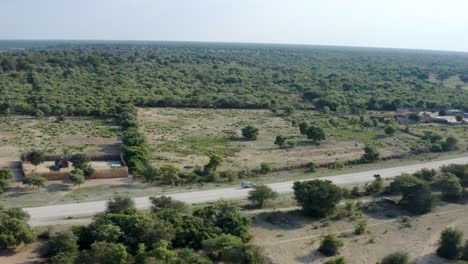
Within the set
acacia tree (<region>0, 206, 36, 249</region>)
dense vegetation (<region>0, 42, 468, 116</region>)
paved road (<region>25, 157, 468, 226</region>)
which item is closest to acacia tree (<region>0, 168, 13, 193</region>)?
paved road (<region>25, 157, 468, 226</region>)

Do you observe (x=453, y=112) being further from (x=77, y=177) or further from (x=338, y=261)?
(x=77, y=177)

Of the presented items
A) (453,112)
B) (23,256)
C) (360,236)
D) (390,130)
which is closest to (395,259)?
(360,236)

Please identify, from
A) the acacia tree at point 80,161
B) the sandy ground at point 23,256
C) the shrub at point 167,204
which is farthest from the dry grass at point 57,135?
the sandy ground at point 23,256

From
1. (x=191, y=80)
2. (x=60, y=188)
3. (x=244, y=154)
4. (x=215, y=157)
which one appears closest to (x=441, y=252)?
(x=215, y=157)

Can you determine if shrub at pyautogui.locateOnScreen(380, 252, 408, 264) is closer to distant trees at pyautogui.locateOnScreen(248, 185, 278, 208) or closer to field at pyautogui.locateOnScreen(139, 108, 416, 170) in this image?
distant trees at pyautogui.locateOnScreen(248, 185, 278, 208)

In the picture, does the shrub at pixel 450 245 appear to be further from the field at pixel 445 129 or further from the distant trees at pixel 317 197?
the field at pixel 445 129
